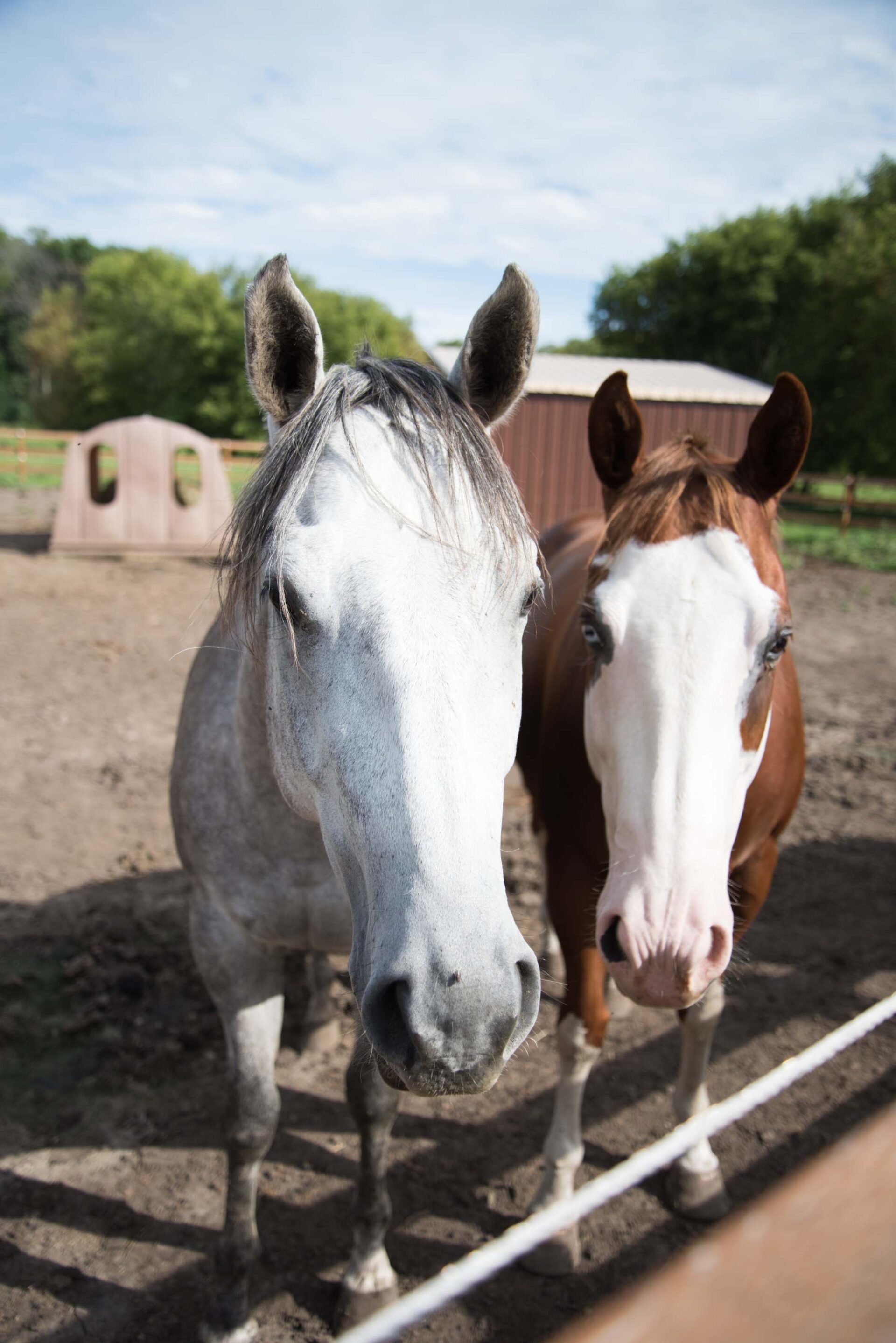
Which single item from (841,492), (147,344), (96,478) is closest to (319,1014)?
(96,478)

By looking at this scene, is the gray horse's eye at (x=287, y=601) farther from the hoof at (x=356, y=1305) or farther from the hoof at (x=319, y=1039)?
the hoof at (x=319, y=1039)

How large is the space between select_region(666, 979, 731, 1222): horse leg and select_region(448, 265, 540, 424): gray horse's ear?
6.10 feet

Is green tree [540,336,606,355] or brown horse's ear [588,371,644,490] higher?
green tree [540,336,606,355]

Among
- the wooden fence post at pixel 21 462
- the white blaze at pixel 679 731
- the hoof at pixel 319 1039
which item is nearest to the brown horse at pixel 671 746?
the white blaze at pixel 679 731

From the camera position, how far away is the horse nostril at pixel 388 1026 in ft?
3.73

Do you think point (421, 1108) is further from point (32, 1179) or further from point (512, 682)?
point (512, 682)

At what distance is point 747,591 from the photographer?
1.86 m

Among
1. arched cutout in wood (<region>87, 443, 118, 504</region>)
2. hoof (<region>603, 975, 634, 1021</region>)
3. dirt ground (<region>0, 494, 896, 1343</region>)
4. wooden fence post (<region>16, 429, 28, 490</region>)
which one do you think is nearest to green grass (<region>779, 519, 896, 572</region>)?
dirt ground (<region>0, 494, 896, 1343</region>)

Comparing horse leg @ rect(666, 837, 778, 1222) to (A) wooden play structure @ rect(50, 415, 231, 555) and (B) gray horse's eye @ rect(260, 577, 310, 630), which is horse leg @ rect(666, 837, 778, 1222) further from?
(A) wooden play structure @ rect(50, 415, 231, 555)

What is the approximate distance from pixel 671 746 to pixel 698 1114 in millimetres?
1518

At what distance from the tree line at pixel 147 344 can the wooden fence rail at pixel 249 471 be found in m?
12.8

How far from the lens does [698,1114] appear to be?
8.44ft

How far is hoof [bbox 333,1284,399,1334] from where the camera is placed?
2121 mm

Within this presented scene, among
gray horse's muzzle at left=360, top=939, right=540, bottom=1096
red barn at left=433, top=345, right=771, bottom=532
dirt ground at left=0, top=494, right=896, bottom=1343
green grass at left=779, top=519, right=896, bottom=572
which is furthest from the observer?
green grass at left=779, top=519, right=896, bottom=572
